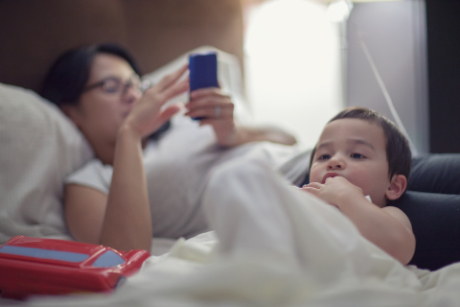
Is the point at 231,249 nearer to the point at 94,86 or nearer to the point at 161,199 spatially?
the point at 161,199

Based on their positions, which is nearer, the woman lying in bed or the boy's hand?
the boy's hand

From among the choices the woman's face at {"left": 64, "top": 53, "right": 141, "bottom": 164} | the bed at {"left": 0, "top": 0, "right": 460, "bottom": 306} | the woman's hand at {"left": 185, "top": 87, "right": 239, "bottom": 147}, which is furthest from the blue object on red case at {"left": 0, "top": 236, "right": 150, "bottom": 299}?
the woman's face at {"left": 64, "top": 53, "right": 141, "bottom": 164}

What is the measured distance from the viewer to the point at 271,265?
38 cm

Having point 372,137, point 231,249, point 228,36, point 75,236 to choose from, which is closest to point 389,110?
point 372,137

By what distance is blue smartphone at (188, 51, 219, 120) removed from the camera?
996 mm

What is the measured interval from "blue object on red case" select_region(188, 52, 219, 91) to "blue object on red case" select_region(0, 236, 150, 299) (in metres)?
0.55

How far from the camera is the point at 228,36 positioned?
77.4 inches

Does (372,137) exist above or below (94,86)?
below

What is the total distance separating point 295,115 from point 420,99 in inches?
36.1

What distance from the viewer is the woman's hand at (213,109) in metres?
1.04

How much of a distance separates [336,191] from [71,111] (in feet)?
3.30

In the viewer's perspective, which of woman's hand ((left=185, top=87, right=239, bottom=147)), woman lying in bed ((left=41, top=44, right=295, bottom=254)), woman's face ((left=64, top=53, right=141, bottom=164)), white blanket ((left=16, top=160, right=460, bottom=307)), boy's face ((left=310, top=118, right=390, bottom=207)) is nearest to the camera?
white blanket ((left=16, top=160, right=460, bottom=307))

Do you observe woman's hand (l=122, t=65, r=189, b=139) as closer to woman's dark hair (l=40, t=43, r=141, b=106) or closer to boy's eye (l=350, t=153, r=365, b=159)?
woman's dark hair (l=40, t=43, r=141, b=106)

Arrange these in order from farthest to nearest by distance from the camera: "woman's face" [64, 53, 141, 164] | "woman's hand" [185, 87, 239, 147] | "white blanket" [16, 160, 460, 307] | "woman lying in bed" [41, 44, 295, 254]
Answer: "woman's face" [64, 53, 141, 164] → "woman's hand" [185, 87, 239, 147] → "woman lying in bed" [41, 44, 295, 254] → "white blanket" [16, 160, 460, 307]
